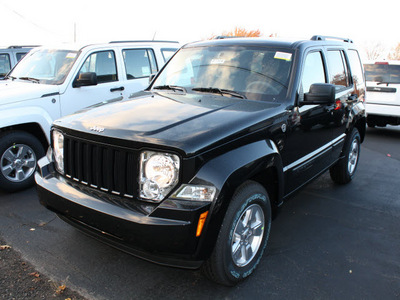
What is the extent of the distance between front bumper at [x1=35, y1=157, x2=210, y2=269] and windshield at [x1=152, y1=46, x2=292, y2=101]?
5.14 ft

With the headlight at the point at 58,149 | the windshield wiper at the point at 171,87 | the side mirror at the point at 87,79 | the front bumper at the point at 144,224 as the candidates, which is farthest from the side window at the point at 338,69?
the side mirror at the point at 87,79

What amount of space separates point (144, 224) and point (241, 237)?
0.89m

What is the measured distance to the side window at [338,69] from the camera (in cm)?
427

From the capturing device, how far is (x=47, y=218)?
392 cm

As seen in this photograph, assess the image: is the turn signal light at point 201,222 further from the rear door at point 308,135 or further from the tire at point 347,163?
the tire at point 347,163

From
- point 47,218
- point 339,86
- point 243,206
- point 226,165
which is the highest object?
point 339,86

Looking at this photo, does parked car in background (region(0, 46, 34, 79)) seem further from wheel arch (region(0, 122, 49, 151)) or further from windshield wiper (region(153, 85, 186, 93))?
windshield wiper (region(153, 85, 186, 93))

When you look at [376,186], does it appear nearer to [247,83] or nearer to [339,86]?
[339,86]

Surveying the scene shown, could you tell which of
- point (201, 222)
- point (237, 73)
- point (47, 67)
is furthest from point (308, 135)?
point (47, 67)

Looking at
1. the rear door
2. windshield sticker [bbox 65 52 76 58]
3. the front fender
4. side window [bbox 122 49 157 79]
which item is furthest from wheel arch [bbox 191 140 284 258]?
side window [bbox 122 49 157 79]

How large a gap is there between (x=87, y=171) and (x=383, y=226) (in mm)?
3246

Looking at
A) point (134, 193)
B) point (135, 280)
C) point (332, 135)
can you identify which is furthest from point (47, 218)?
point (332, 135)

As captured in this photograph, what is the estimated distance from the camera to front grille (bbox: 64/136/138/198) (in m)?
2.46

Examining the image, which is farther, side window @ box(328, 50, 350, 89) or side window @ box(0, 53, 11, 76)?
side window @ box(0, 53, 11, 76)
